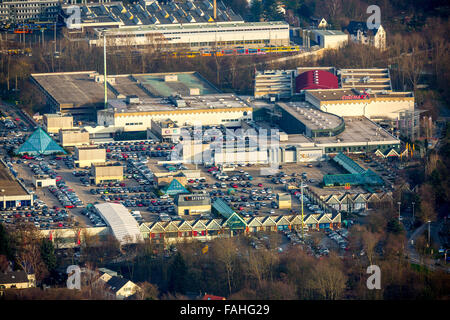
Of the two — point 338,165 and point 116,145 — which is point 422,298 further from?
point 116,145

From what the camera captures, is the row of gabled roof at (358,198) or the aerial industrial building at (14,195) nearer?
the aerial industrial building at (14,195)

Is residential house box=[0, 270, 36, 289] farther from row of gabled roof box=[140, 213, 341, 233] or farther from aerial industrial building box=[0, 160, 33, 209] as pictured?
aerial industrial building box=[0, 160, 33, 209]

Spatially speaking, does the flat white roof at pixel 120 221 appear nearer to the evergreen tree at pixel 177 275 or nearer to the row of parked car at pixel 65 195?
the row of parked car at pixel 65 195

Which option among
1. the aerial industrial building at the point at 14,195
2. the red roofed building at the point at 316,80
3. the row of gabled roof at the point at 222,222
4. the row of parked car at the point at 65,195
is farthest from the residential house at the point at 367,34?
the aerial industrial building at the point at 14,195

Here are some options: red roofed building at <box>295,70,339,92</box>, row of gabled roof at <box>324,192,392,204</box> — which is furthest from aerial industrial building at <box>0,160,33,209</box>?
red roofed building at <box>295,70,339,92</box>

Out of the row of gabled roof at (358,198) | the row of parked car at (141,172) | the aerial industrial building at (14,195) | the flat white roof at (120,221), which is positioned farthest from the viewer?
the row of parked car at (141,172)
